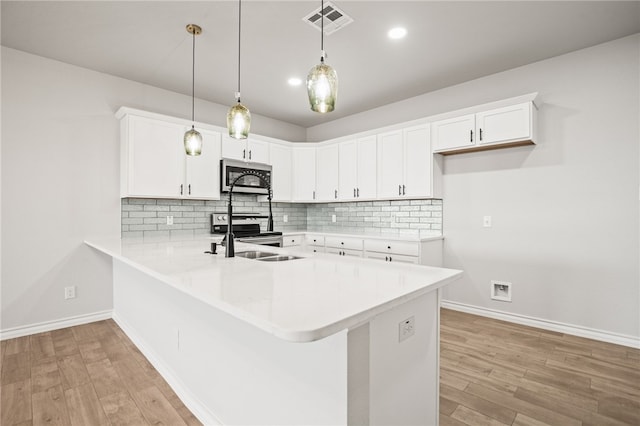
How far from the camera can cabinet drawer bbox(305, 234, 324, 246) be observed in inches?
175

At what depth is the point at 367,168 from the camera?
169 inches

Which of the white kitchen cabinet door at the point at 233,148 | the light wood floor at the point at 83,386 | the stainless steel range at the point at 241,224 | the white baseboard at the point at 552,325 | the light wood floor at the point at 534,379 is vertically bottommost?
the light wood floor at the point at 83,386

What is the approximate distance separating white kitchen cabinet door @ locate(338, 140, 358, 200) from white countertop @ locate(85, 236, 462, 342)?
8.47 feet

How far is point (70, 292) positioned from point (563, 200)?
5.00 m

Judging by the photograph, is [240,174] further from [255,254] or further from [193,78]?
[255,254]

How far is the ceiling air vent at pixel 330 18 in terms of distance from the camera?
2387 millimetres

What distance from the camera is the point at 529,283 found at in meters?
3.28

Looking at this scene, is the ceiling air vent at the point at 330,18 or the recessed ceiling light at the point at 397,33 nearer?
the ceiling air vent at the point at 330,18

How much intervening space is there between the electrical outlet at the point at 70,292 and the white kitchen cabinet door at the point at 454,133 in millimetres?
4175

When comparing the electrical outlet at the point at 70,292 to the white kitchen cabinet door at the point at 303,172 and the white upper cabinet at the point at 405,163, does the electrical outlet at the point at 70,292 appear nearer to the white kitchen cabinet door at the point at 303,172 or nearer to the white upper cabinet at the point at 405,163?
the white kitchen cabinet door at the point at 303,172

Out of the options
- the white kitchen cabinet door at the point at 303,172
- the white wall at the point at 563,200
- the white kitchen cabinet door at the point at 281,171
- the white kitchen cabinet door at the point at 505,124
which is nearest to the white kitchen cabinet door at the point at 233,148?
the white kitchen cabinet door at the point at 281,171

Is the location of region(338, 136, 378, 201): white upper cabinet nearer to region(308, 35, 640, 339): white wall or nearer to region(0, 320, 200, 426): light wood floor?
region(308, 35, 640, 339): white wall

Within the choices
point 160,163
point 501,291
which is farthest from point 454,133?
point 160,163

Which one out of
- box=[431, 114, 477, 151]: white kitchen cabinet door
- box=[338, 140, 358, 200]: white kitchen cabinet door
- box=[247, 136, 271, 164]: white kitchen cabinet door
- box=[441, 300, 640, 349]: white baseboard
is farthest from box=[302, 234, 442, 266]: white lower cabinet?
box=[247, 136, 271, 164]: white kitchen cabinet door
